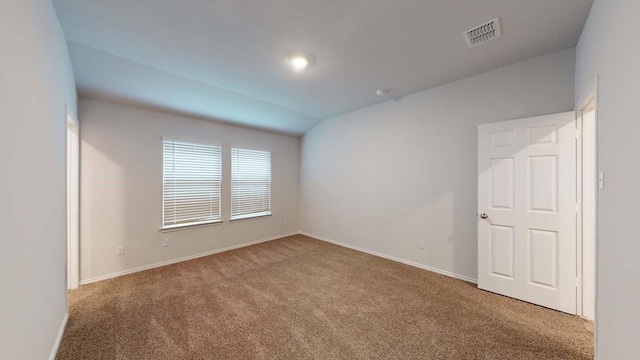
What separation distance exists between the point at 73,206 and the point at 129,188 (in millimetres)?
597

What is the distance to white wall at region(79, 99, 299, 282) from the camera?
3.02 metres

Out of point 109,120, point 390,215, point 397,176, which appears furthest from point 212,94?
point 390,215

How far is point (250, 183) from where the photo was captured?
4.78m

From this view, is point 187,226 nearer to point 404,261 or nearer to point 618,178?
point 404,261

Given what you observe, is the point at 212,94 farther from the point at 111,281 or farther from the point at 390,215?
the point at 390,215

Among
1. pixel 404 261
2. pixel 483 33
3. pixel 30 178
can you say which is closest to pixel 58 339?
pixel 30 178

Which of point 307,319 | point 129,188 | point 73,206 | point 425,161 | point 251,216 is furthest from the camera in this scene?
point 251,216

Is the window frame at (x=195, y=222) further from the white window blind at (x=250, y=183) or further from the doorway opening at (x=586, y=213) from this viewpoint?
the doorway opening at (x=586, y=213)

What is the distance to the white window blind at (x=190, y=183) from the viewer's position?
3.71m

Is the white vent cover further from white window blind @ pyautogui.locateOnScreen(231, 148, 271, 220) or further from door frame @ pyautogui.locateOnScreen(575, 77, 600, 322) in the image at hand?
white window blind @ pyautogui.locateOnScreen(231, 148, 271, 220)

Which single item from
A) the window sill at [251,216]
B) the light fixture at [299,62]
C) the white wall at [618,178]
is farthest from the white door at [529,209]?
the window sill at [251,216]

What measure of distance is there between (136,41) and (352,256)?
392 centimetres

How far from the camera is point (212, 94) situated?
333 cm

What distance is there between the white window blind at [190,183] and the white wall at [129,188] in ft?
0.38
